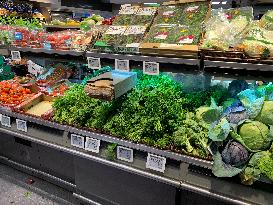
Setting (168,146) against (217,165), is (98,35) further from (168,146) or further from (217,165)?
(217,165)

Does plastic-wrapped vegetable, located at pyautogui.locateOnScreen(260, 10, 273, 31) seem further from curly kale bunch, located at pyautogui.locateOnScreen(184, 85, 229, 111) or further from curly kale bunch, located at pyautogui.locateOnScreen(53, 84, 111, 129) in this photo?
curly kale bunch, located at pyautogui.locateOnScreen(53, 84, 111, 129)

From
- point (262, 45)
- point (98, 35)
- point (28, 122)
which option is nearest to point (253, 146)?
point (262, 45)

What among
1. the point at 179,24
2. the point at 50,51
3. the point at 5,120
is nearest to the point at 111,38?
the point at 179,24

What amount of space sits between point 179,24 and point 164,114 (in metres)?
0.66

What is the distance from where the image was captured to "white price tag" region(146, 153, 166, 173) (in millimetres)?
1812

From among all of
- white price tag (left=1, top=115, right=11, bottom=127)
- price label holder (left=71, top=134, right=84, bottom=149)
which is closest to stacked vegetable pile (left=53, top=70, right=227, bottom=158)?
price label holder (left=71, top=134, right=84, bottom=149)

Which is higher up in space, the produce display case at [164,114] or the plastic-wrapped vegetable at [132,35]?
the plastic-wrapped vegetable at [132,35]

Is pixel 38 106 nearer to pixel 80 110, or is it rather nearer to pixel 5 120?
pixel 5 120

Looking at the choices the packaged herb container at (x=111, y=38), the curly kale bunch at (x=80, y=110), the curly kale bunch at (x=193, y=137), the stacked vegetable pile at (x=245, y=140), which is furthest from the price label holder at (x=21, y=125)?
the stacked vegetable pile at (x=245, y=140)

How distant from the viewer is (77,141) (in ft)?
7.19

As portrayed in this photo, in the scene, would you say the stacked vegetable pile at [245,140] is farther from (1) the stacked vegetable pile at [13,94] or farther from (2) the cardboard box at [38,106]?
(1) the stacked vegetable pile at [13,94]

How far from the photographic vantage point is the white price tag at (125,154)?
195cm

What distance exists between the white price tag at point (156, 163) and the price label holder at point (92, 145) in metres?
0.43

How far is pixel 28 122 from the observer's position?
2.55m
